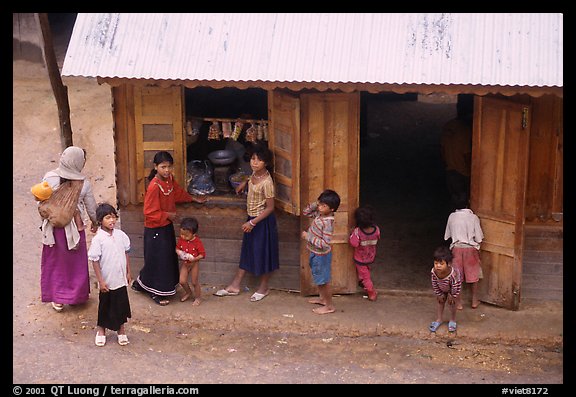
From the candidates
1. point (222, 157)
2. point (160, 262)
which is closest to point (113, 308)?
point (160, 262)

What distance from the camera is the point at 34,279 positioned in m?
10.2

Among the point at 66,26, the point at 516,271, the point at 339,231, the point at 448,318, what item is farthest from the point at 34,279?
the point at 66,26

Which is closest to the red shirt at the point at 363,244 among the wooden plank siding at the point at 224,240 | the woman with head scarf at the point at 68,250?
the wooden plank siding at the point at 224,240

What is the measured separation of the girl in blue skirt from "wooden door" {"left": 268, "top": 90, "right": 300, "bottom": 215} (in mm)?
130

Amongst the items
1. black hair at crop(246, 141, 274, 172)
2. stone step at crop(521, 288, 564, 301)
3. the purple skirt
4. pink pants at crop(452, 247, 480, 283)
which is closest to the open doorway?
pink pants at crop(452, 247, 480, 283)

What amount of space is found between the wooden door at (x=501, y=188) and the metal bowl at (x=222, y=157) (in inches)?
99.3

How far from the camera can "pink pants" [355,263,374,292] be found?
9.59 meters

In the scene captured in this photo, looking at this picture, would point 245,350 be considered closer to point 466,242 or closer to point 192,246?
point 192,246

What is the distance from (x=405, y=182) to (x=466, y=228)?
12.9ft

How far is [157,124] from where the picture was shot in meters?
9.50

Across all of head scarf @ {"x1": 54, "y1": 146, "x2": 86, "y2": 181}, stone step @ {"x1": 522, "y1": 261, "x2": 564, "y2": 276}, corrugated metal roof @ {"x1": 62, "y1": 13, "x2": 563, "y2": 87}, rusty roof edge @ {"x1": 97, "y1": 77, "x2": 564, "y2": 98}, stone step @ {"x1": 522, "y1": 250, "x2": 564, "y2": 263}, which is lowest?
stone step @ {"x1": 522, "y1": 261, "x2": 564, "y2": 276}

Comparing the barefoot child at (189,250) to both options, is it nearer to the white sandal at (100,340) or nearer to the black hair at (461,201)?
the white sandal at (100,340)

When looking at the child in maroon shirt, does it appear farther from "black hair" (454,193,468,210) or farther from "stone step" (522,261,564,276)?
"stone step" (522,261,564,276)

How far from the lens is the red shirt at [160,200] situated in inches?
361
